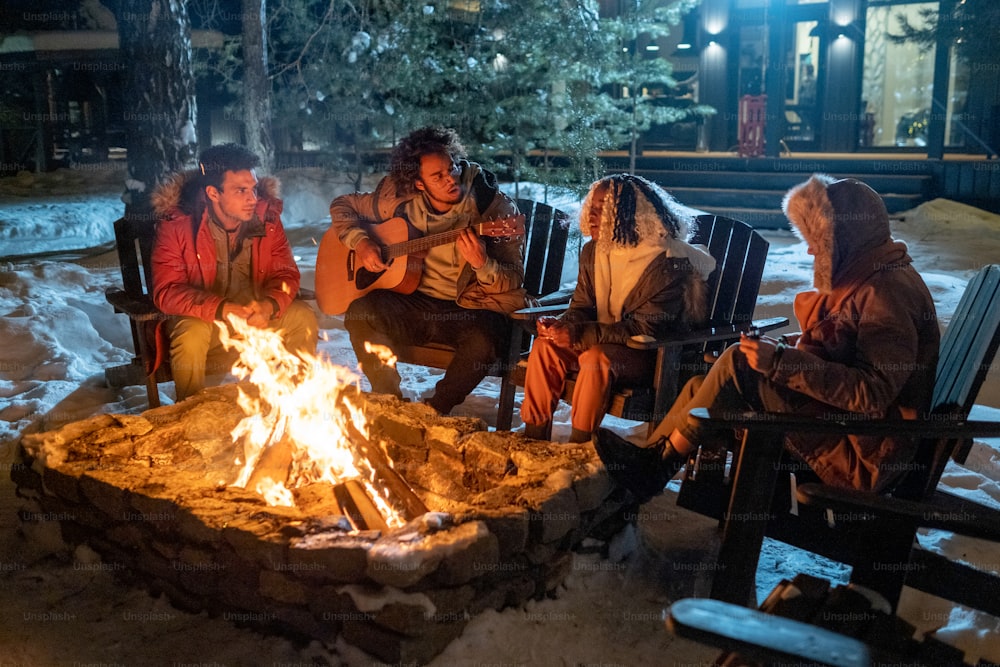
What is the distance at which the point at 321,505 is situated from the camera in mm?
3479

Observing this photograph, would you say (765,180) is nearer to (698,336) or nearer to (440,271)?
(440,271)

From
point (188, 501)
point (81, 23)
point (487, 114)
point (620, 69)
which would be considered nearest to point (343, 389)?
point (188, 501)

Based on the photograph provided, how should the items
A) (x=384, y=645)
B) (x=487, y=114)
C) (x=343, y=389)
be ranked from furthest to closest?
(x=487, y=114), (x=343, y=389), (x=384, y=645)

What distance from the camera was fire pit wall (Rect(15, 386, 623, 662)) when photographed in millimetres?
2621

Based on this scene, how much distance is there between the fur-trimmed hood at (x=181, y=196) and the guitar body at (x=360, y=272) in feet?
2.17

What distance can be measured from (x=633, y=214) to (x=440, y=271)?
125cm

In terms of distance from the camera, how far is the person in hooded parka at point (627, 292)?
373 cm

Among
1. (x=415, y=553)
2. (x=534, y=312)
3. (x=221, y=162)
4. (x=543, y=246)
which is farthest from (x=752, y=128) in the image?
(x=415, y=553)

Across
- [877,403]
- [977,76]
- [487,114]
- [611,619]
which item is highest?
[977,76]

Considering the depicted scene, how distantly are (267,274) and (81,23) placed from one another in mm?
14041

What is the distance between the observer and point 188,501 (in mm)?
2994

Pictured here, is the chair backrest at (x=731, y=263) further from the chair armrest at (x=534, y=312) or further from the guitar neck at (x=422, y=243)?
the guitar neck at (x=422, y=243)

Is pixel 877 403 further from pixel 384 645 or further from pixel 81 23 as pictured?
pixel 81 23

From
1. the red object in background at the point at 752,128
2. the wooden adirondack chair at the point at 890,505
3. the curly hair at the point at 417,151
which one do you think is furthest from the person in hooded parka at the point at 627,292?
the red object in background at the point at 752,128
